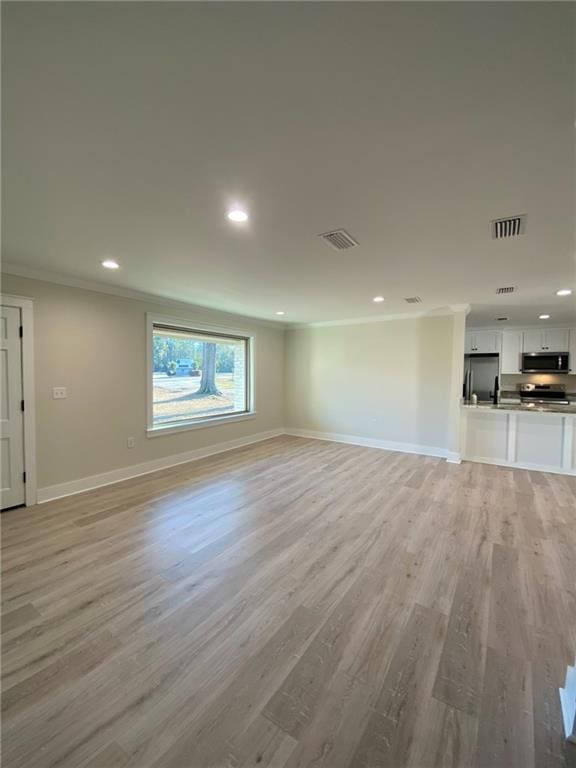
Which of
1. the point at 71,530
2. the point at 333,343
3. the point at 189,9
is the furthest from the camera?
the point at 333,343

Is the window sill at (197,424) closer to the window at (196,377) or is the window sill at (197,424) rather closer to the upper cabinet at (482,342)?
the window at (196,377)

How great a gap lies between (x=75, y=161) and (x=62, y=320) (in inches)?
100

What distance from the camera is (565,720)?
52.0 inches

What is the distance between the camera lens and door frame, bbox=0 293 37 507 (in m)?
3.31

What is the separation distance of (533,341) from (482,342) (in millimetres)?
928

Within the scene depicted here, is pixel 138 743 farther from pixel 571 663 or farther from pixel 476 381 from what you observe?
pixel 476 381

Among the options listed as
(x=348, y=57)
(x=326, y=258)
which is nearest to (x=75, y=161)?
(x=348, y=57)

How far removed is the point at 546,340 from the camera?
656cm

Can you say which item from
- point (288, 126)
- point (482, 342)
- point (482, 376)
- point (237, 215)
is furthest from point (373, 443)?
point (288, 126)

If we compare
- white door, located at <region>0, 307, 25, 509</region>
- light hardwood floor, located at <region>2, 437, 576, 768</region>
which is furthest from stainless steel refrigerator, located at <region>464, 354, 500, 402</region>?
white door, located at <region>0, 307, 25, 509</region>

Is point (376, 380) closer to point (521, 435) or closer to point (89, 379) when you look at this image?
point (521, 435)

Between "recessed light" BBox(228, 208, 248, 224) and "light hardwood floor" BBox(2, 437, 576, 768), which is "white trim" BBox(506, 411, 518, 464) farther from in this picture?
"recessed light" BBox(228, 208, 248, 224)

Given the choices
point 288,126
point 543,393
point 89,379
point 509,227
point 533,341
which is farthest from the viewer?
point 543,393

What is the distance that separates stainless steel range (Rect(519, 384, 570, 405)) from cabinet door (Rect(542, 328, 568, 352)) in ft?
2.70
